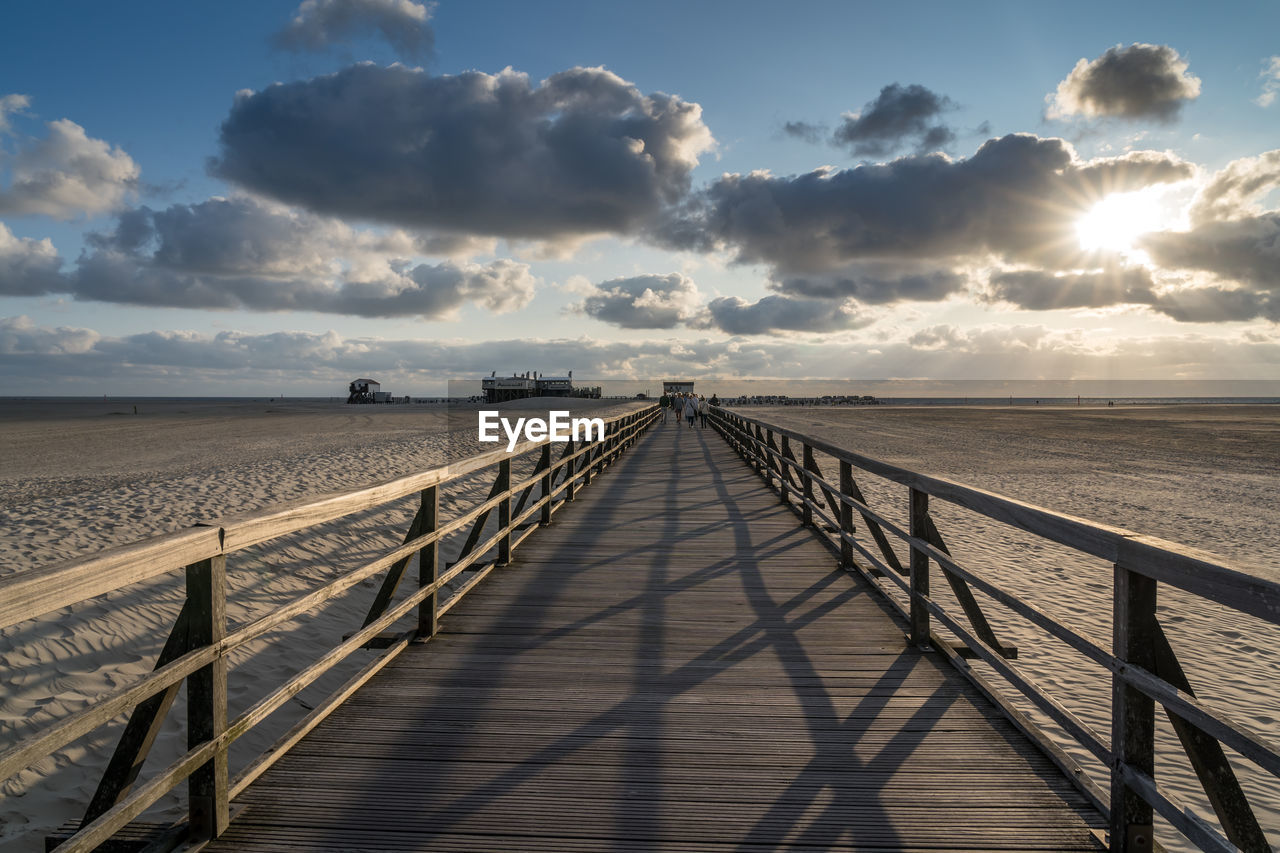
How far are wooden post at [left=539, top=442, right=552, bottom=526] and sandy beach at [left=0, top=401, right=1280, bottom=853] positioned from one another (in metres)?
2.38

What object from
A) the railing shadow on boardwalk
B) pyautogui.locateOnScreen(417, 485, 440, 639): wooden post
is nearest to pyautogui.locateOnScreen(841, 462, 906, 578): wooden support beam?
the railing shadow on boardwalk

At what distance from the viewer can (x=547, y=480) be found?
7.29 metres

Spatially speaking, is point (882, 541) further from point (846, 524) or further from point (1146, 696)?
point (1146, 696)

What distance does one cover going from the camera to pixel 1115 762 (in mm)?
2201

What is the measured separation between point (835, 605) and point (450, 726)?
2.84 m

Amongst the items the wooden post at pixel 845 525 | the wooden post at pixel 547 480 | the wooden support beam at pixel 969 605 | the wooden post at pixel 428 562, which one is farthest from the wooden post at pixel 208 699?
the wooden post at pixel 547 480

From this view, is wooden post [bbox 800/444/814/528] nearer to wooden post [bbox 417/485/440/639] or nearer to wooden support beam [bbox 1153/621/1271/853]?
wooden post [bbox 417/485/440/639]

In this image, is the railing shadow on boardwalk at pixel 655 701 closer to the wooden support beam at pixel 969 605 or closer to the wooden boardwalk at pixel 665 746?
the wooden boardwalk at pixel 665 746

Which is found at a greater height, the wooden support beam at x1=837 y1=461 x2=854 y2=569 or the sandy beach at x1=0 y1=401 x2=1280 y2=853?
the wooden support beam at x1=837 y1=461 x2=854 y2=569

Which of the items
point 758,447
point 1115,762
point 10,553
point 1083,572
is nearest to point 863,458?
point 1115,762

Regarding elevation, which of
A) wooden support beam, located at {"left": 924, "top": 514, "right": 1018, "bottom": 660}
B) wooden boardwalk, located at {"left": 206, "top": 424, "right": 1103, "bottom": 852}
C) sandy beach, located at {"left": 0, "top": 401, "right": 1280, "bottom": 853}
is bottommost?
sandy beach, located at {"left": 0, "top": 401, "right": 1280, "bottom": 853}

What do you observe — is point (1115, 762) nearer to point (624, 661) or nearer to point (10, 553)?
point (624, 661)

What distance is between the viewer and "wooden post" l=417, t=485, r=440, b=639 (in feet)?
12.5

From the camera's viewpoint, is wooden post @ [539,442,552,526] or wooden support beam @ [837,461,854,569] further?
wooden post @ [539,442,552,526]
